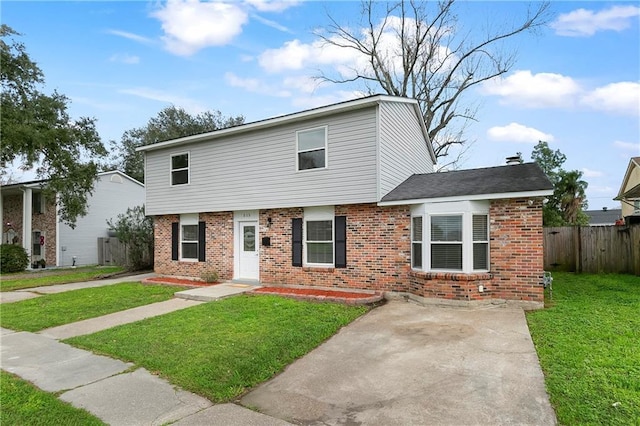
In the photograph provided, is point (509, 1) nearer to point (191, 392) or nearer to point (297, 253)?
point (297, 253)

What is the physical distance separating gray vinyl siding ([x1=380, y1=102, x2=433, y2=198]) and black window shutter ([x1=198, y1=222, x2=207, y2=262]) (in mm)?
6663

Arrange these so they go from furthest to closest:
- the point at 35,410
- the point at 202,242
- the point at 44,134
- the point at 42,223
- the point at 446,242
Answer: the point at 42,223 → the point at 44,134 → the point at 202,242 → the point at 446,242 → the point at 35,410

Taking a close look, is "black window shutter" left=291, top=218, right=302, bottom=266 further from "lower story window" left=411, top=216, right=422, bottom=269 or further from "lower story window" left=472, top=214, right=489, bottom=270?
"lower story window" left=472, top=214, right=489, bottom=270

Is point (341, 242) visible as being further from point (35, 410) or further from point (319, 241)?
point (35, 410)

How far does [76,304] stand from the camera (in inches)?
373

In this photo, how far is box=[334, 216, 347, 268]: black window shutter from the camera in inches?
395

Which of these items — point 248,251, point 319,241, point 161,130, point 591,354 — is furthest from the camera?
point 161,130

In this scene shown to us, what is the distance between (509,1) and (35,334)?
22.3 metres

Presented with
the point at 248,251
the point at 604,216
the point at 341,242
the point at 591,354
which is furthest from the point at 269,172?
the point at 604,216

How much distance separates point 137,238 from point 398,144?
12.3 meters

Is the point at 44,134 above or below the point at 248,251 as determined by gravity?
above

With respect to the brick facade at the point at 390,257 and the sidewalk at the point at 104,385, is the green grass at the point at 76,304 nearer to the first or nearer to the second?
the sidewalk at the point at 104,385

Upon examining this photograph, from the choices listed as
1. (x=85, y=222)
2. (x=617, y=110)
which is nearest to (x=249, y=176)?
(x=617, y=110)

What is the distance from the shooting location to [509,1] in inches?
715
